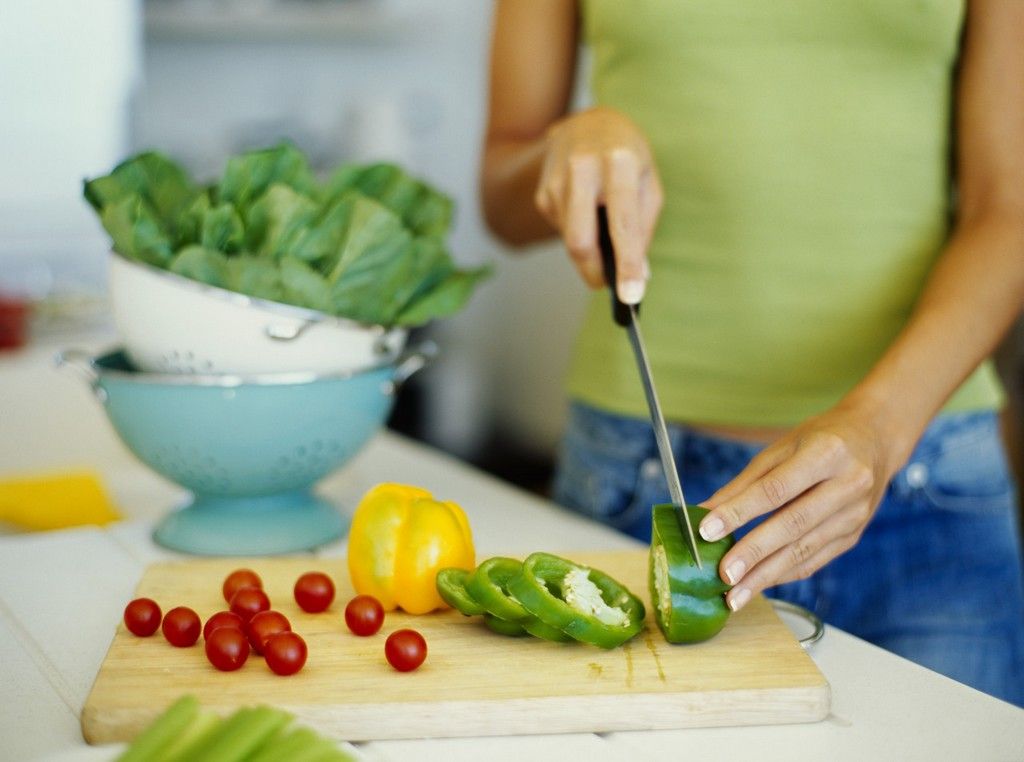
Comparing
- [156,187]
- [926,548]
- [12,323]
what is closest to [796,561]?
[926,548]

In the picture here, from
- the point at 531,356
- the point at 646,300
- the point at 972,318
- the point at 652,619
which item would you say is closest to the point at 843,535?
the point at 652,619

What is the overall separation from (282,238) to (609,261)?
0.30m

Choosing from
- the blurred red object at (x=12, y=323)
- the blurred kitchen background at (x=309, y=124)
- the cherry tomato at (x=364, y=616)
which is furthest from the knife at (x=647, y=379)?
the blurred kitchen background at (x=309, y=124)

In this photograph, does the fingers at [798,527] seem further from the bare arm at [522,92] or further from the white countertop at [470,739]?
the bare arm at [522,92]

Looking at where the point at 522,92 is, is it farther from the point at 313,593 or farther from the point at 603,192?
the point at 313,593

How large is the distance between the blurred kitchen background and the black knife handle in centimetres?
194

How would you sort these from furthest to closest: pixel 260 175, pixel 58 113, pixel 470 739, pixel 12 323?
1. pixel 58 113
2. pixel 12 323
3. pixel 260 175
4. pixel 470 739

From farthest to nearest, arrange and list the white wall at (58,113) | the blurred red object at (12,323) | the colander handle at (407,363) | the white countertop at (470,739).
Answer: the white wall at (58,113) → the blurred red object at (12,323) → the colander handle at (407,363) → the white countertop at (470,739)

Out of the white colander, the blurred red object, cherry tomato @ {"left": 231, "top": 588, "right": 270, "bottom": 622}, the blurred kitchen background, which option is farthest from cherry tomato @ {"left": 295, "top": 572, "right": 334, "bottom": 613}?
the blurred kitchen background

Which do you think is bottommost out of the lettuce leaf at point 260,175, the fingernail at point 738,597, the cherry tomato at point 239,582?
the cherry tomato at point 239,582

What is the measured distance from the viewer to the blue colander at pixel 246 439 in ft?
3.61

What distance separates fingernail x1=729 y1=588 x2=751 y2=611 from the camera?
2.82ft

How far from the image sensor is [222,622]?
85 cm

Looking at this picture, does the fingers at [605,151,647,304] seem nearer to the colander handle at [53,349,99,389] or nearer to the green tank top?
the green tank top
